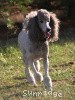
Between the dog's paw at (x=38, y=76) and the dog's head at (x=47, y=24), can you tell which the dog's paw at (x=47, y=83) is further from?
the dog's head at (x=47, y=24)

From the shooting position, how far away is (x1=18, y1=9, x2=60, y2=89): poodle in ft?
27.4

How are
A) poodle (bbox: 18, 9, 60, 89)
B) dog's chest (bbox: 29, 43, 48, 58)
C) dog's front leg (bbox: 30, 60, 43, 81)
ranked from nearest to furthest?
poodle (bbox: 18, 9, 60, 89) < dog's chest (bbox: 29, 43, 48, 58) < dog's front leg (bbox: 30, 60, 43, 81)

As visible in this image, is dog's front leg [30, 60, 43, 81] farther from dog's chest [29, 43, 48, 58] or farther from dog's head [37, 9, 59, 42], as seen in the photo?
dog's head [37, 9, 59, 42]

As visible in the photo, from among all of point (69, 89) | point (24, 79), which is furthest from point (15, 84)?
point (69, 89)

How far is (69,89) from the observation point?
8516 mm

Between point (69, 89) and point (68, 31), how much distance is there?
7.13 meters

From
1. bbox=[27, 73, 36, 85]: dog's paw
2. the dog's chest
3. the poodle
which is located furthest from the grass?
the dog's chest

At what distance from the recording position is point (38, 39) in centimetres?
846

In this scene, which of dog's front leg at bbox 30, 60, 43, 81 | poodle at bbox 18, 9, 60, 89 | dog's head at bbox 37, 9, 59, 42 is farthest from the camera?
dog's front leg at bbox 30, 60, 43, 81

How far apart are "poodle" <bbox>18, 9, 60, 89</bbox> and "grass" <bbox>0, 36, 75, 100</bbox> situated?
0.24 m

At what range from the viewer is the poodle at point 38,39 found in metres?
8.34

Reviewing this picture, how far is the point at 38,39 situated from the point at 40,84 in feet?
3.42

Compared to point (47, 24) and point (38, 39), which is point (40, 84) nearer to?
point (38, 39)

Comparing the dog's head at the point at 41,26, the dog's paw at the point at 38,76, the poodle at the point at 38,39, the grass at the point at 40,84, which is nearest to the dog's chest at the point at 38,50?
the poodle at the point at 38,39
